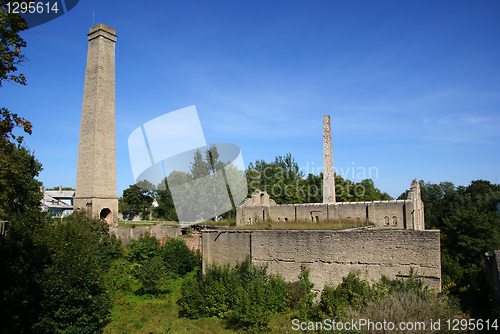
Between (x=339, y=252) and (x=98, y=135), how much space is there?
20254mm

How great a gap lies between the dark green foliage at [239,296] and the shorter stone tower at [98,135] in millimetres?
12296

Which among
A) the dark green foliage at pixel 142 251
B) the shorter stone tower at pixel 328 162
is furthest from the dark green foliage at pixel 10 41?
the shorter stone tower at pixel 328 162

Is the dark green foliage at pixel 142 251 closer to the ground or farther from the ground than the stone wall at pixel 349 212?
closer to the ground

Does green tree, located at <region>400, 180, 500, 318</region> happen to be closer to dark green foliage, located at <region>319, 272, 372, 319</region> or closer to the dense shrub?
dark green foliage, located at <region>319, 272, 372, 319</region>

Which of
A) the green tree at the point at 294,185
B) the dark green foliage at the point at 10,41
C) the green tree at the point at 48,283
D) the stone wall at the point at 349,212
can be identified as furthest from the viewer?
the green tree at the point at 294,185

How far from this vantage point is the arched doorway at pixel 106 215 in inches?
1087

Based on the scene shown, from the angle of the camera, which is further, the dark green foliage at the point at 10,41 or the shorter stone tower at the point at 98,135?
the shorter stone tower at the point at 98,135

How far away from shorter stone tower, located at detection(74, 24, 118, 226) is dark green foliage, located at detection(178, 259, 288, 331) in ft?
40.3

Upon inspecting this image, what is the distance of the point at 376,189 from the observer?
163ft

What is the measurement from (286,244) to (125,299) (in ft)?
31.3

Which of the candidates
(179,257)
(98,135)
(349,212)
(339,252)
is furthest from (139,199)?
(339,252)

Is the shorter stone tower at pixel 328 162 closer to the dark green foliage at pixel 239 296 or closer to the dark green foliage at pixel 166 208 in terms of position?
the dark green foliage at pixel 239 296

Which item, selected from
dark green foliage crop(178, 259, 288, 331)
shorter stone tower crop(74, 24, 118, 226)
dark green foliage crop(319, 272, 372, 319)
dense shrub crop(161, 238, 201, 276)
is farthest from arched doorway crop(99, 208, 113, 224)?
dark green foliage crop(319, 272, 372, 319)

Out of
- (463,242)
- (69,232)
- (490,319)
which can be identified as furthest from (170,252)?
(463,242)
